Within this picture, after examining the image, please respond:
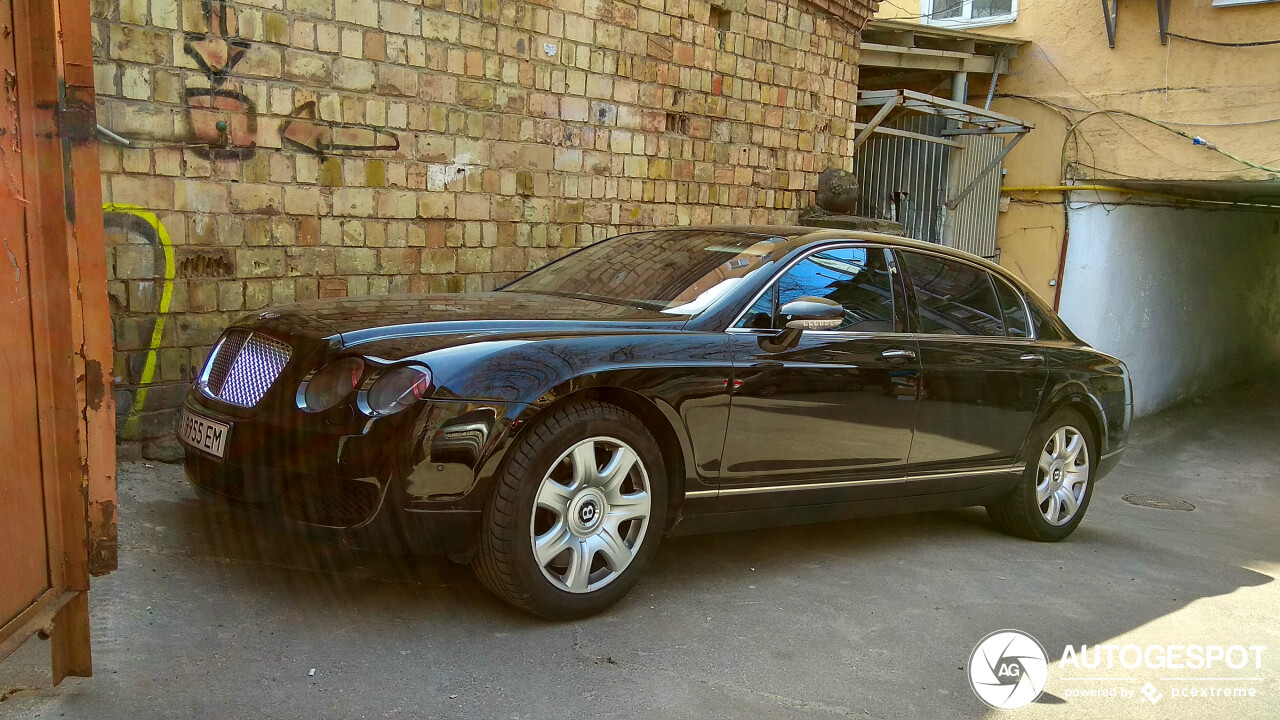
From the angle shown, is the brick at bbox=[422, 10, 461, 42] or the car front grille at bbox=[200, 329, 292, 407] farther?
the brick at bbox=[422, 10, 461, 42]

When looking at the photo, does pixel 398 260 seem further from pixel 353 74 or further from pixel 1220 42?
pixel 1220 42

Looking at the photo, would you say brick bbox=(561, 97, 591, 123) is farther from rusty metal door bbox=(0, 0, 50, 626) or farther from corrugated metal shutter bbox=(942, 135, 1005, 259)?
corrugated metal shutter bbox=(942, 135, 1005, 259)

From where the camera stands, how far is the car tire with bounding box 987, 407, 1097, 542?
575 cm

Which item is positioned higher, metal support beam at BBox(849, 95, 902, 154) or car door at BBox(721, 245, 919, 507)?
metal support beam at BBox(849, 95, 902, 154)

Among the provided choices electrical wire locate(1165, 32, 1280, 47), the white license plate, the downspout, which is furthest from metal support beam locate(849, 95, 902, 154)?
the white license plate

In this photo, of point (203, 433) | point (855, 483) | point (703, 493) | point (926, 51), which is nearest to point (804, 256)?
point (855, 483)

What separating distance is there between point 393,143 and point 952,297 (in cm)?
359

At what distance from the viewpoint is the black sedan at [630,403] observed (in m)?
3.48

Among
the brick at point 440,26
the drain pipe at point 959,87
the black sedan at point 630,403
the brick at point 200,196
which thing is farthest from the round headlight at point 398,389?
the drain pipe at point 959,87

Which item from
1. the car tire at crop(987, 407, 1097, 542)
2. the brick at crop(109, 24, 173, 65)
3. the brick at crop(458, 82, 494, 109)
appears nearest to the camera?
the brick at crop(109, 24, 173, 65)

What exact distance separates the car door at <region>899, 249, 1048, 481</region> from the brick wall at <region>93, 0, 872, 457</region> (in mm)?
3330

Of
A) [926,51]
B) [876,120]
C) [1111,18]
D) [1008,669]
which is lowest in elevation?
[1008,669]

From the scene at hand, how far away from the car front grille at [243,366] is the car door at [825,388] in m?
1.73

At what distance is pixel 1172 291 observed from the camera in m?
14.6
